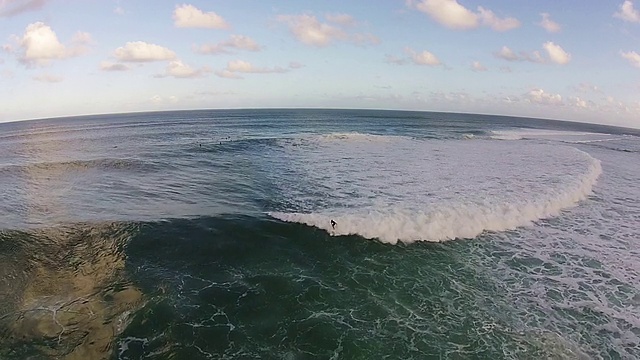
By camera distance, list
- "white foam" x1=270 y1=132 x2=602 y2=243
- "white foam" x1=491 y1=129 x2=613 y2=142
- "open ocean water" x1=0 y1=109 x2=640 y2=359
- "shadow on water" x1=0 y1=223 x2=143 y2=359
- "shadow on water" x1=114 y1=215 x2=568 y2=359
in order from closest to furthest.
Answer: "shadow on water" x1=0 y1=223 x2=143 y2=359, "shadow on water" x1=114 y1=215 x2=568 y2=359, "open ocean water" x1=0 y1=109 x2=640 y2=359, "white foam" x1=270 y1=132 x2=602 y2=243, "white foam" x1=491 y1=129 x2=613 y2=142

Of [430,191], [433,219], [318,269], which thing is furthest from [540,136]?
[318,269]

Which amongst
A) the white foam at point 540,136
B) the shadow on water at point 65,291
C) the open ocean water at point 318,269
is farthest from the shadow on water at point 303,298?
the white foam at point 540,136

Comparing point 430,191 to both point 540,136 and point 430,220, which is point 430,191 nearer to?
point 430,220

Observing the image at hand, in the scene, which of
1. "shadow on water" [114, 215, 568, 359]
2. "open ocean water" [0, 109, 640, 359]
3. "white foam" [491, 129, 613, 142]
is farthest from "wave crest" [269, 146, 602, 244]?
"white foam" [491, 129, 613, 142]

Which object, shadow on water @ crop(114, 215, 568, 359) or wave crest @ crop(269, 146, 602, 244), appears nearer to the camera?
shadow on water @ crop(114, 215, 568, 359)

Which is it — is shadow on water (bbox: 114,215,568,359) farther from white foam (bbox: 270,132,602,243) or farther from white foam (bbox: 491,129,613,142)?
white foam (bbox: 491,129,613,142)

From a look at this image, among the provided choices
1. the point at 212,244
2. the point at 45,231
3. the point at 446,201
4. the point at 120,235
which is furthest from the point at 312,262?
the point at 45,231
